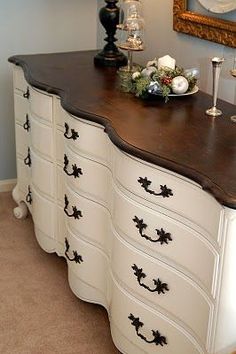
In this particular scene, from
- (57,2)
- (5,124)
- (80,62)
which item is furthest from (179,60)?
(5,124)

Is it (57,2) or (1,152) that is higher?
(57,2)

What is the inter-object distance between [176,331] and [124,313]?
0.26 m

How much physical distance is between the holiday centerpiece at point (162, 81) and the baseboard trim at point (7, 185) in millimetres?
1458

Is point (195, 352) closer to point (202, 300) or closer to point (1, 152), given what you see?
point (202, 300)

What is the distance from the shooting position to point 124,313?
6.45ft

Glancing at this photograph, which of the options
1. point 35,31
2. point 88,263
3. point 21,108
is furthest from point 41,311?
point 35,31

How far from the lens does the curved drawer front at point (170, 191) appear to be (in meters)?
1.52

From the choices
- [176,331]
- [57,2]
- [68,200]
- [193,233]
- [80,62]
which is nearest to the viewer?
[193,233]

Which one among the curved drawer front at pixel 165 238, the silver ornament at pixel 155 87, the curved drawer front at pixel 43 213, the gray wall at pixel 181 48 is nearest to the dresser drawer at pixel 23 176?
the curved drawer front at pixel 43 213

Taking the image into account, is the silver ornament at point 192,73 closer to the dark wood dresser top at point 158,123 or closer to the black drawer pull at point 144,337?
the dark wood dresser top at point 158,123

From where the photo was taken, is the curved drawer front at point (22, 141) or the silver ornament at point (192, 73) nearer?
the silver ornament at point (192, 73)

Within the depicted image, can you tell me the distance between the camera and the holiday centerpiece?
2129mm

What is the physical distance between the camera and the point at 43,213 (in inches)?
104

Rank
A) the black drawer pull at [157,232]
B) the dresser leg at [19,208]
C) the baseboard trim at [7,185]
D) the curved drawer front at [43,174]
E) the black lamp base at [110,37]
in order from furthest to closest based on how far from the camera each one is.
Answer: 1. the baseboard trim at [7,185]
2. the dresser leg at [19,208]
3. the black lamp base at [110,37]
4. the curved drawer front at [43,174]
5. the black drawer pull at [157,232]
